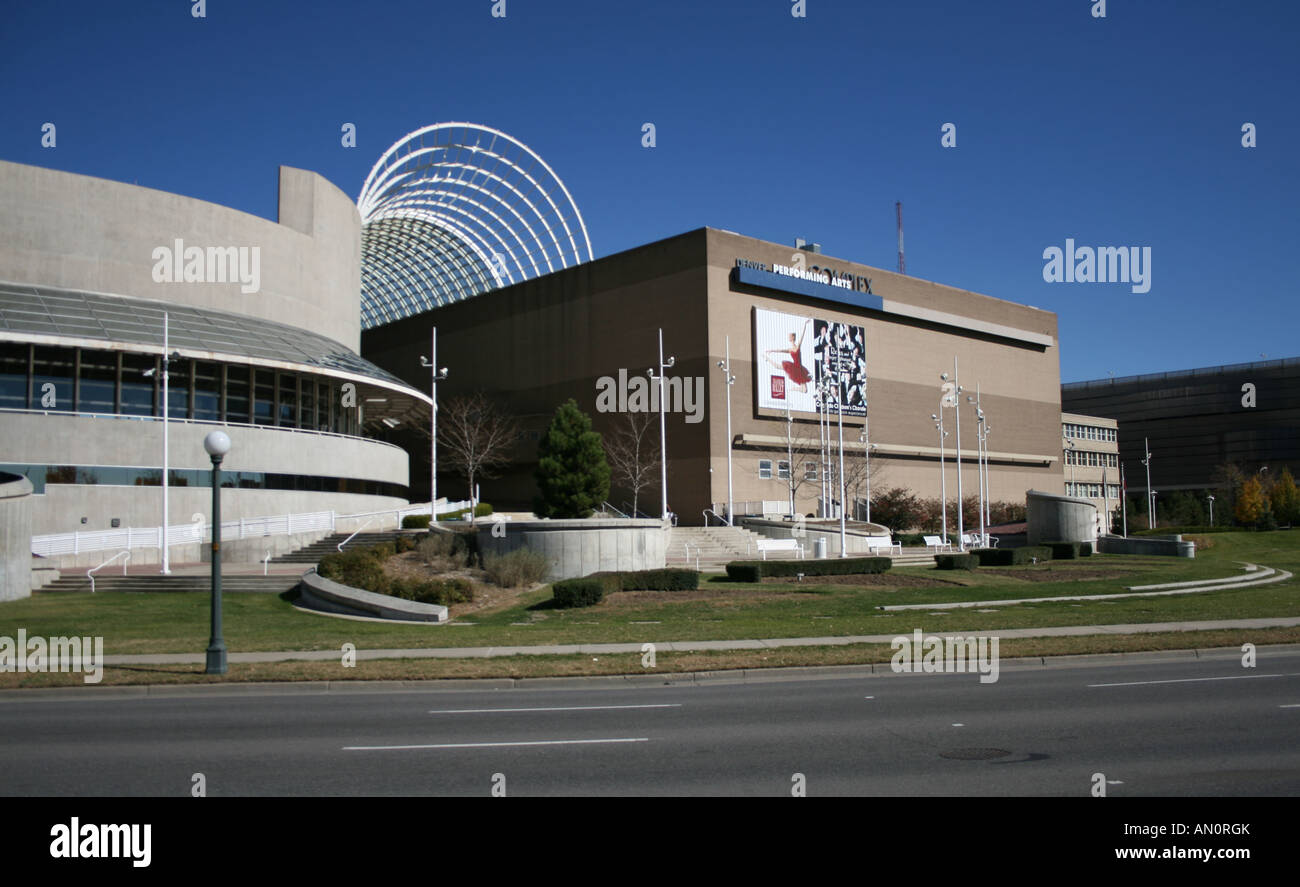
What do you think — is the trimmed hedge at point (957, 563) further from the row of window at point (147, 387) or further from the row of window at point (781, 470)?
the row of window at point (147, 387)

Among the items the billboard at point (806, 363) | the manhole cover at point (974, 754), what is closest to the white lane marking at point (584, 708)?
the manhole cover at point (974, 754)

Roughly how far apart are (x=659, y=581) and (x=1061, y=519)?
29828 mm

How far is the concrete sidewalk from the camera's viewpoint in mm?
17438

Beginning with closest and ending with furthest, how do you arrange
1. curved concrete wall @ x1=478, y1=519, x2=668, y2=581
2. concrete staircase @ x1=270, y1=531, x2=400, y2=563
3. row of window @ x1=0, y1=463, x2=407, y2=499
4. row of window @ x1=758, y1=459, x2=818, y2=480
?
1. curved concrete wall @ x1=478, y1=519, x2=668, y2=581
2. concrete staircase @ x1=270, y1=531, x2=400, y2=563
3. row of window @ x1=0, y1=463, x2=407, y2=499
4. row of window @ x1=758, y1=459, x2=818, y2=480

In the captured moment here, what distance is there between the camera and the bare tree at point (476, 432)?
69.9m

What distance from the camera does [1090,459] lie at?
369ft

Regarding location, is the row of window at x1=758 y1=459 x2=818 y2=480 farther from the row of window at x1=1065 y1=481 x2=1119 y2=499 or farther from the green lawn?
the row of window at x1=1065 y1=481 x2=1119 y2=499

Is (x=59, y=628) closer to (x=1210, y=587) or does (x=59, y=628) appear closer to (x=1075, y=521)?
(x=1210, y=587)

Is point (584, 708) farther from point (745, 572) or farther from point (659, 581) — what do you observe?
point (745, 572)

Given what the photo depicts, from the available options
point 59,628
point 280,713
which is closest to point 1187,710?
point 280,713

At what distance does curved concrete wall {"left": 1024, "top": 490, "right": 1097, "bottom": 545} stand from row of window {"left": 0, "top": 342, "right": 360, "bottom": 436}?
38510 mm

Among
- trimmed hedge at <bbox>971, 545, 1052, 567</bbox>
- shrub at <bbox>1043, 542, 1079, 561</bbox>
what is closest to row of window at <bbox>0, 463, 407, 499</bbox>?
trimmed hedge at <bbox>971, 545, 1052, 567</bbox>

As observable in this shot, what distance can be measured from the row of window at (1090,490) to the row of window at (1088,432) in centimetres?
566

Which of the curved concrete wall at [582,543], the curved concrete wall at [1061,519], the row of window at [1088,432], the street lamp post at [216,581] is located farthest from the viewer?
the row of window at [1088,432]
